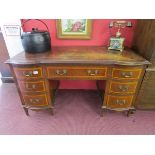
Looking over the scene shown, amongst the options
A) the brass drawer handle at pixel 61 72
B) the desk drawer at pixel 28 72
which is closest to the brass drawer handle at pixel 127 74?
the brass drawer handle at pixel 61 72

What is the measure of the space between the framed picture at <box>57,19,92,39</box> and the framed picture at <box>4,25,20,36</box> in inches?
23.8

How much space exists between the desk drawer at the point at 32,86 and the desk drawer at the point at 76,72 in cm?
16

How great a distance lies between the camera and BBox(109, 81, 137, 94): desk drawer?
1428 millimetres

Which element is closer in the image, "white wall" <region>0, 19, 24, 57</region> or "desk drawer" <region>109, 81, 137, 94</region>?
"desk drawer" <region>109, 81, 137, 94</region>

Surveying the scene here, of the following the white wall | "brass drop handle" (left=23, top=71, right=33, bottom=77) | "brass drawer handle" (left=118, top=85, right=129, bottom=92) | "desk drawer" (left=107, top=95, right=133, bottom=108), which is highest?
the white wall

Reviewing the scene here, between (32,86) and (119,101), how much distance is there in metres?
1.05

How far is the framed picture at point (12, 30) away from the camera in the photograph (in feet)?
5.95

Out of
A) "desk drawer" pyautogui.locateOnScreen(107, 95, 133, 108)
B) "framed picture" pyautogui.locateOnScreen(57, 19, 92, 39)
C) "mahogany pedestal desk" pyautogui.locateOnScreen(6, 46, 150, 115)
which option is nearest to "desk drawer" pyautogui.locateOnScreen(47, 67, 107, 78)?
"mahogany pedestal desk" pyautogui.locateOnScreen(6, 46, 150, 115)

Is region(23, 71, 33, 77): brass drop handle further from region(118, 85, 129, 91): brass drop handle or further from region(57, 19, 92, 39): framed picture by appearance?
region(118, 85, 129, 91): brass drop handle

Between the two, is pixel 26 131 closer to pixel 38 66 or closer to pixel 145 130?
pixel 38 66

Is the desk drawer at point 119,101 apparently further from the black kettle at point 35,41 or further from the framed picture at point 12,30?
the framed picture at point 12,30

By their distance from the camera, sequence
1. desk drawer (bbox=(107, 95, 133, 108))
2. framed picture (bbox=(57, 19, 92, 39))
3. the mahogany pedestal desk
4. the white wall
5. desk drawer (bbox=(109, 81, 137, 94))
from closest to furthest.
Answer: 1. the mahogany pedestal desk
2. desk drawer (bbox=(109, 81, 137, 94))
3. desk drawer (bbox=(107, 95, 133, 108))
4. framed picture (bbox=(57, 19, 92, 39))
5. the white wall

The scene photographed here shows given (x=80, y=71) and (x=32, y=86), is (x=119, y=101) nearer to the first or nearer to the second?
(x=80, y=71)

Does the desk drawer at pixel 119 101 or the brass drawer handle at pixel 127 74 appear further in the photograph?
the desk drawer at pixel 119 101
